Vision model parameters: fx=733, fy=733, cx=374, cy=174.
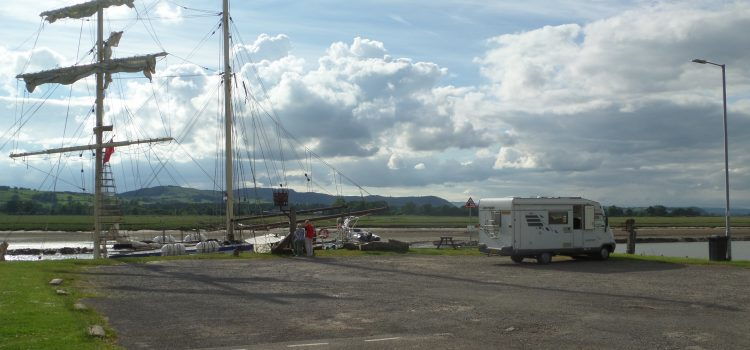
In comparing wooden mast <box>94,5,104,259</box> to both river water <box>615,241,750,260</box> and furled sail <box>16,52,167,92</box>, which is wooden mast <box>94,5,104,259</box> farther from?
river water <box>615,241,750,260</box>

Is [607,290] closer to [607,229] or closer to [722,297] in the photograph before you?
[722,297]

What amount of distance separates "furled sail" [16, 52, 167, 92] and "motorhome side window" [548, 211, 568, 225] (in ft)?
69.6

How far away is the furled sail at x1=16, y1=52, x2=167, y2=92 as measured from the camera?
3638cm

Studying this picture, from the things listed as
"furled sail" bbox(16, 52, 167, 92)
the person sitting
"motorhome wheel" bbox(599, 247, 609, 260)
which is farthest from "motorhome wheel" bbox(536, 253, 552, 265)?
"furled sail" bbox(16, 52, 167, 92)

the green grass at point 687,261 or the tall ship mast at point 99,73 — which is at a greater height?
the tall ship mast at point 99,73

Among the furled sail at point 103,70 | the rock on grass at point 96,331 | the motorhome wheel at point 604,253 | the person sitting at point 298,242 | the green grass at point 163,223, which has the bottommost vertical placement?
the green grass at point 163,223

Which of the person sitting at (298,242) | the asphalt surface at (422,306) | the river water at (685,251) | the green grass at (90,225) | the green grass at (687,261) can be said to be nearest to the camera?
the asphalt surface at (422,306)

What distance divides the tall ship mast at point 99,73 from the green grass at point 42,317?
16240mm

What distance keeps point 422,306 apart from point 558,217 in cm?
1372

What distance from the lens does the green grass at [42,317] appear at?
10648mm

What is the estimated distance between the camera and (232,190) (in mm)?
39594

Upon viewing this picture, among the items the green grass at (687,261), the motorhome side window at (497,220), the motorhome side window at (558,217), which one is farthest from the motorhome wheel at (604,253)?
the motorhome side window at (497,220)

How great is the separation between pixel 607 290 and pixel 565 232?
9296mm

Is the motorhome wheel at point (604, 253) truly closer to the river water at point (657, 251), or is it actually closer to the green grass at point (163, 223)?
the river water at point (657, 251)
